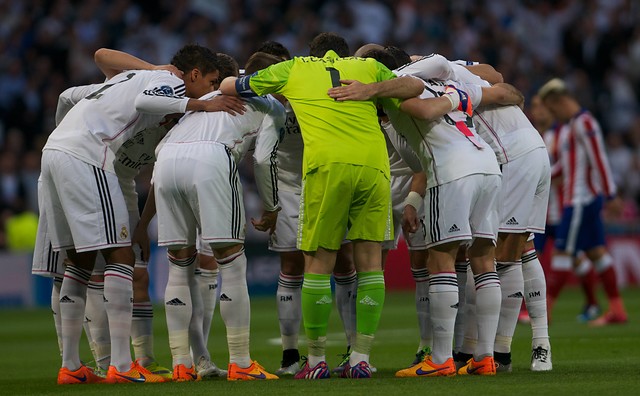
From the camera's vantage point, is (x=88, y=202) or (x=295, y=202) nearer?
(x=88, y=202)

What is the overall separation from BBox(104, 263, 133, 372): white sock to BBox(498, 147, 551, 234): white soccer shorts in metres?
2.76

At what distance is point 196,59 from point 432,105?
1.85m

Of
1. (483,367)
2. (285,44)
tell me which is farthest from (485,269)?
(285,44)

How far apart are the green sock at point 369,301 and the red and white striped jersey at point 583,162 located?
672cm

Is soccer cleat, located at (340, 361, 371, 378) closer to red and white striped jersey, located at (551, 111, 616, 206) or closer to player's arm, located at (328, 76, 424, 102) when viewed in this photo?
player's arm, located at (328, 76, 424, 102)

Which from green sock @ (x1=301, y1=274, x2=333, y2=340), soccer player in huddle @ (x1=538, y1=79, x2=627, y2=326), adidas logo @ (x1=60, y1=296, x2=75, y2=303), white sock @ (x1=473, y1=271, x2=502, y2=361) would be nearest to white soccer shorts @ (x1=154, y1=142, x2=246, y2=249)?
green sock @ (x1=301, y1=274, x2=333, y2=340)

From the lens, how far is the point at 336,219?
7652 millimetres

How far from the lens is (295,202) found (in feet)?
28.9

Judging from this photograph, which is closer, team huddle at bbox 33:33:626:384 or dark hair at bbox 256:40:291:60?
team huddle at bbox 33:33:626:384

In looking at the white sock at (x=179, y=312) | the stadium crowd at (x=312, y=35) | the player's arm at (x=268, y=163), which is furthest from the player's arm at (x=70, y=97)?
the stadium crowd at (x=312, y=35)

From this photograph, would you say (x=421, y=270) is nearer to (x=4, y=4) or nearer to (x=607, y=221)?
(x=607, y=221)

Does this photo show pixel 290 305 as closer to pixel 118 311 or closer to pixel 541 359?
pixel 118 311

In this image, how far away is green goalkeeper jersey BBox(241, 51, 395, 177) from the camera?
765 cm

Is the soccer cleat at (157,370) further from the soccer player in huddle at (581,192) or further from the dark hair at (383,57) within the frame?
the soccer player in huddle at (581,192)
